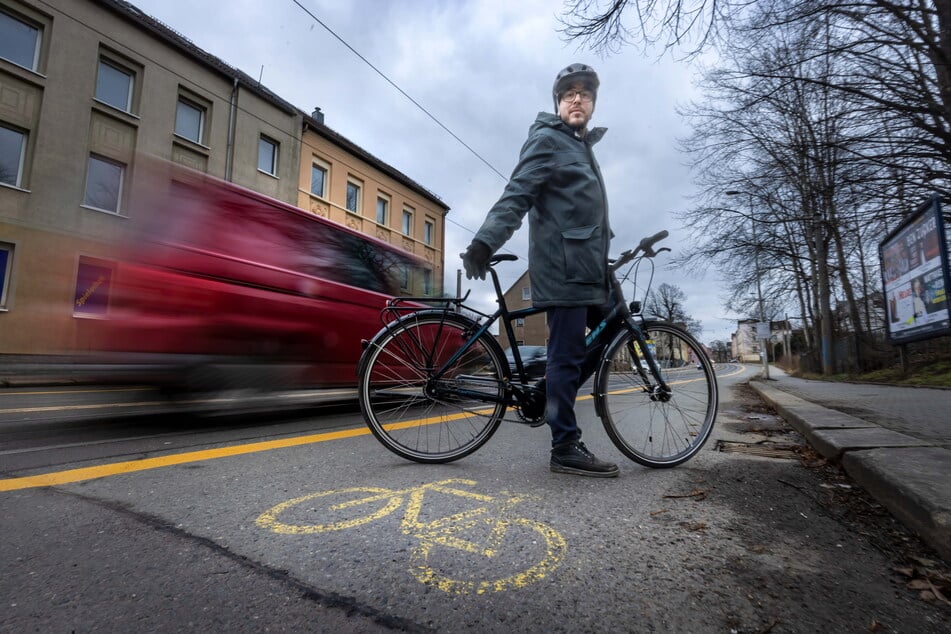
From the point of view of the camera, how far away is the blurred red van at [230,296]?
3814 millimetres

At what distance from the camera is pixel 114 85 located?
1439 cm

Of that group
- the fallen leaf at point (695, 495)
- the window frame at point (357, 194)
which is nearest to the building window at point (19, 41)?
the window frame at point (357, 194)

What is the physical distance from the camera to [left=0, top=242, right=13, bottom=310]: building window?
11609 millimetres

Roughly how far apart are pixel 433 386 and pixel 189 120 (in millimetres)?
17659

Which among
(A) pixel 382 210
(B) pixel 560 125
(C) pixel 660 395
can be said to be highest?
(A) pixel 382 210

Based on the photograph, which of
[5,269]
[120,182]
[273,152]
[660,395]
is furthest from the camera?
[273,152]

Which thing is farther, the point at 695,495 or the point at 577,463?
the point at 577,463

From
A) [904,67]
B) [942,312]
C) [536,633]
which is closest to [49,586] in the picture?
[536,633]

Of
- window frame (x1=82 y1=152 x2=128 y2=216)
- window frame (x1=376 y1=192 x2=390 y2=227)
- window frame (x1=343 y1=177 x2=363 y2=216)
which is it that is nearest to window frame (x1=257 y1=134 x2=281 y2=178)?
window frame (x1=343 y1=177 x2=363 y2=216)

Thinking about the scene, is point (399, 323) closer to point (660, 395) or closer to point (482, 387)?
point (482, 387)

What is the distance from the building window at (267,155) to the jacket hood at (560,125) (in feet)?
58.3

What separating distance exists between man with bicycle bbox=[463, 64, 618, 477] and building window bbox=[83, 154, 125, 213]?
49.7 ft

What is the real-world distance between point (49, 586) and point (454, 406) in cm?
189

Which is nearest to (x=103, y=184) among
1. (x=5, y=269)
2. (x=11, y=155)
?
(x=11, y=155)
